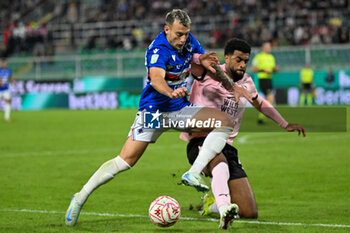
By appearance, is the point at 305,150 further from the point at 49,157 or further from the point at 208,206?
the point at 208,206

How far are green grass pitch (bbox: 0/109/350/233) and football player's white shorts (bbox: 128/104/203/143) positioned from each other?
88cm

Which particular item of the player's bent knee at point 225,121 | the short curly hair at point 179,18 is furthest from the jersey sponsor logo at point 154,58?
the player's bent knee at point 225,121

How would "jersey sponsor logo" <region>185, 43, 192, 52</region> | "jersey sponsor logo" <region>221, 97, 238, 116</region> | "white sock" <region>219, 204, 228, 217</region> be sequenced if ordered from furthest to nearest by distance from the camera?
"jersey sponsor logo" <region>221, 97, 238, 116</region>
"jersey sponsor logo" <region>185, 43, 192, 52</region>
"white sock" <region>219, 204, 228, 217</region>

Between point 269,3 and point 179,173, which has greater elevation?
point 269,3

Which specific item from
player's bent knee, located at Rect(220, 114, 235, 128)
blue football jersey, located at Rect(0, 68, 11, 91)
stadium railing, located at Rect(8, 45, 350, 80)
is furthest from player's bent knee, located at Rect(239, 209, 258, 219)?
stadium railing, located at Rect(8, 45, 350, 80)

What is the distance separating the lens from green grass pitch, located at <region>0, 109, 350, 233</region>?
6617 millimetres

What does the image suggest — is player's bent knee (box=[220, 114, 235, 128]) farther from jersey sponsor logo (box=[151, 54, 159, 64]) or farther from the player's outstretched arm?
jersey sponsor logo (box=[151, 54, 159, 64])

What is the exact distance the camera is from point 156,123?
6.44m

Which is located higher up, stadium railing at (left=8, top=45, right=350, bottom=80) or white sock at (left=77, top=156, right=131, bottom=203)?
stadium railing at (left=8, top=45, right=350, bottom=80)

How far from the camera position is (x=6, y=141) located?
1617cm

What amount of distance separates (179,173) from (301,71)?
1957cm

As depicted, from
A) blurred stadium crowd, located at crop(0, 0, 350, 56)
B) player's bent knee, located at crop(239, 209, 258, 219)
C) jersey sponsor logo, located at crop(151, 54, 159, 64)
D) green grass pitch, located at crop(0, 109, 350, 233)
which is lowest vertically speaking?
green grass pitch, located at crop(0, 109, 350, 233)

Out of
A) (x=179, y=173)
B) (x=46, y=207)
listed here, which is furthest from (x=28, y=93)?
(x=46, y=207)

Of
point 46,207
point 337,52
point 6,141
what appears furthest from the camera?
point 337,52
